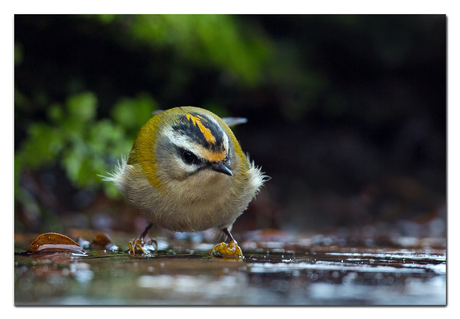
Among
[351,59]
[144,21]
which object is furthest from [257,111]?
[144,21]

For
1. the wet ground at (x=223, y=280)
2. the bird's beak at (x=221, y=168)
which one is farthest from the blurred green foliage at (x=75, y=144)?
the bird's beak at (x=221, y=168)

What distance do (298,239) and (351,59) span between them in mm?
2981

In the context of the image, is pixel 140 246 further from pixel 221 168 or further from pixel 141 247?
pixel 221 168

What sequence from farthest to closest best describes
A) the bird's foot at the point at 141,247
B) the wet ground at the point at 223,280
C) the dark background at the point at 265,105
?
1. the dark background at the point at 265,105
2. the bird's foot at the point at 141,247
3. the wet ground at the point at 223,280

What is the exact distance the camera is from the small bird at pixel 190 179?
2.64m

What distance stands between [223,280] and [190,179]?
2.96ft

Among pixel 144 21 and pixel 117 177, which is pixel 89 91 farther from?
pixel 117 177

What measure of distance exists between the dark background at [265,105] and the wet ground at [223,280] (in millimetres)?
1655

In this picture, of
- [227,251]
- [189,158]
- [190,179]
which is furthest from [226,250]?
[189,158]

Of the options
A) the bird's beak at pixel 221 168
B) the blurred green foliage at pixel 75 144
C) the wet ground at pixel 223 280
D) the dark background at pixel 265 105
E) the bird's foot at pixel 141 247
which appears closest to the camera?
the wet ground at pixel 223 280

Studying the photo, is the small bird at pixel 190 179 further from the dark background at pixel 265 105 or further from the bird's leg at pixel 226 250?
the dark background at pixel 265 105

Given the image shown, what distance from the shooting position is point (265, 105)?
6301 millimetres

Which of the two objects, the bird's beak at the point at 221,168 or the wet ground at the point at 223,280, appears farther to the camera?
the bird's beak at the point at 221,168

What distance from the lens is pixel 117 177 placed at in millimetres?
3154
